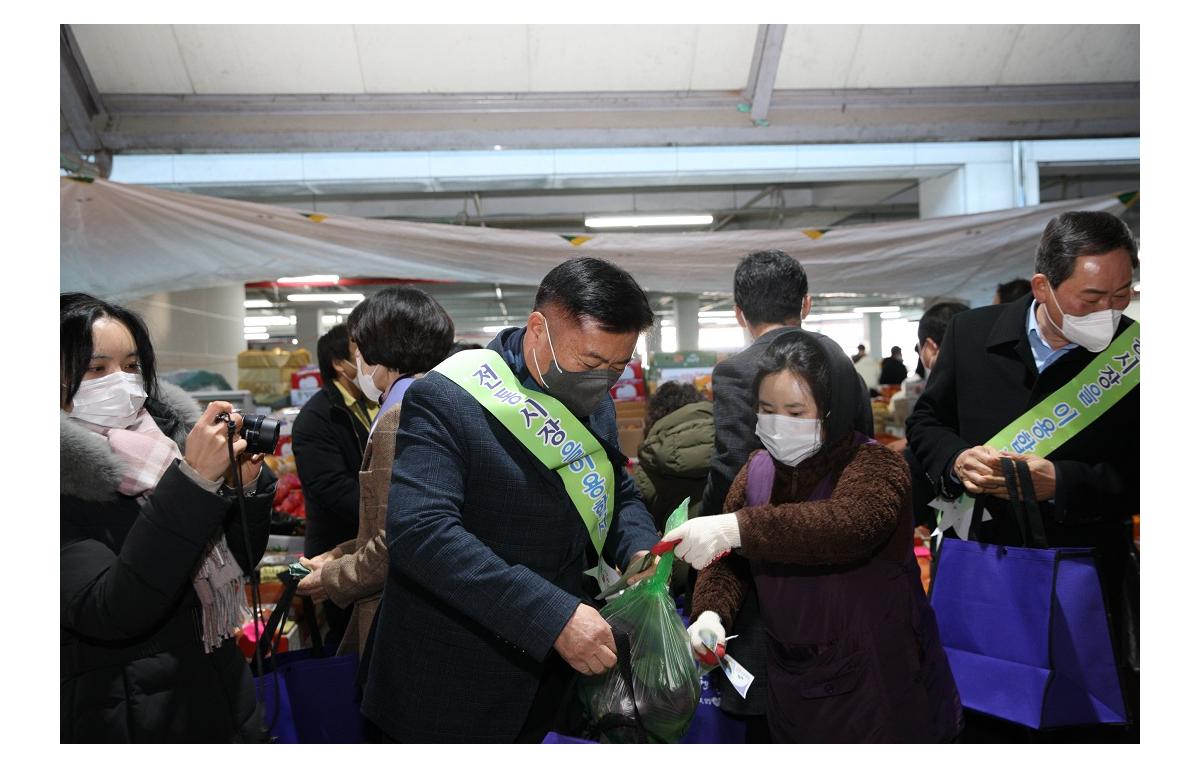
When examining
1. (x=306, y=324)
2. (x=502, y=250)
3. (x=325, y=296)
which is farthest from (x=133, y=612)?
(x=306, y=324)

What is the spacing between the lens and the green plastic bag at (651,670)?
1.50 metres

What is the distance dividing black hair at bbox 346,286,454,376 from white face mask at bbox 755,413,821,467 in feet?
3.09

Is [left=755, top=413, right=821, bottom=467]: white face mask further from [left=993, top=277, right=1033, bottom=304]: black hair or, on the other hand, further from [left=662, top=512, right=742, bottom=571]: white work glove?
[left=993, top=277, right=1033, bottom=304]: black hair

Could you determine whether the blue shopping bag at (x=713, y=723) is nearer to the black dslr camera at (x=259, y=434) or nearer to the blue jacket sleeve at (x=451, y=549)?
the blue jacket sleeve at (x=451, y=549)

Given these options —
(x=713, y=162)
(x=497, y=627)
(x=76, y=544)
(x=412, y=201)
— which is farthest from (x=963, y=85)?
(x=412, y=201)

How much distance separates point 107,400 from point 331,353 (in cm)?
134

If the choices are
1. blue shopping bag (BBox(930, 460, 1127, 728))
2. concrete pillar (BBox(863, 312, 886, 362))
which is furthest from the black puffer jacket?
concrete pillar (BBox(863, 312, 886, 362))

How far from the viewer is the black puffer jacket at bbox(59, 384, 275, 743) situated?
4.22ft

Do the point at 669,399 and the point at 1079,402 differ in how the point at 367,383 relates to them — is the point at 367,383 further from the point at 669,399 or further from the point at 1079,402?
the point at 1079,402

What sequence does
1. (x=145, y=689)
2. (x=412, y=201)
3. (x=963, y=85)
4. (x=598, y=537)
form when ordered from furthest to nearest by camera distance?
1. (x=412, y=201)
2. (x=963, y=85)
3. (x=598, y=537)
4. (x=145, y=689)

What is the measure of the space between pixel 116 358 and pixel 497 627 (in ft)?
2.88

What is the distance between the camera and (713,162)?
495 centimetres

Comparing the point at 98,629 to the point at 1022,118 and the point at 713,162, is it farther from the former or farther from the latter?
the point at 1022,118

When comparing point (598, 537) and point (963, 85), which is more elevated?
point (963, 85)
